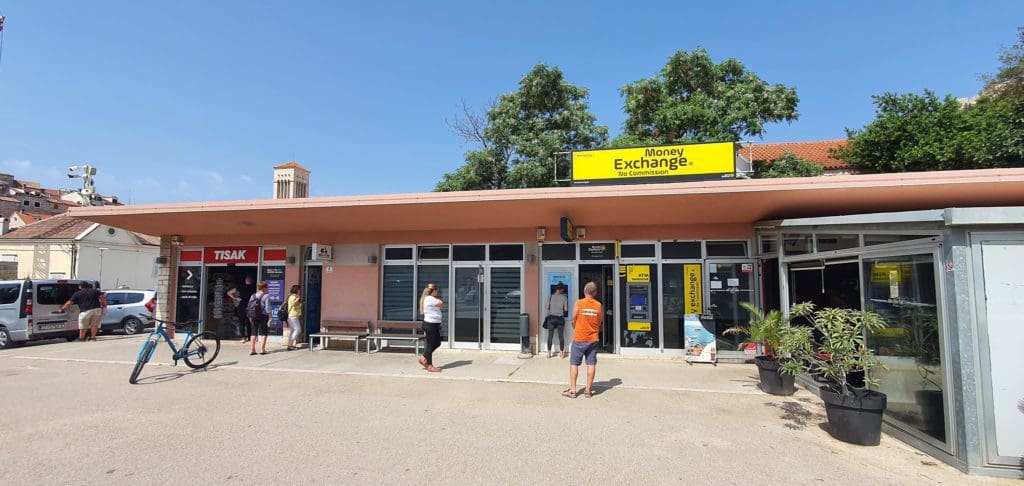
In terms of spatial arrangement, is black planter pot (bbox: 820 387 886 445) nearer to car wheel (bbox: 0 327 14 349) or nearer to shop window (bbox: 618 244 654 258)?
shop window (bbox: 618 244 654 258)

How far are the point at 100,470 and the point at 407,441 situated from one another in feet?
8.13

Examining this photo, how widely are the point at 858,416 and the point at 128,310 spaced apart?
60.4 ft

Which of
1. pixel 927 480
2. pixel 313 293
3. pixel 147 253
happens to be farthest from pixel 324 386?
pixel 147 253

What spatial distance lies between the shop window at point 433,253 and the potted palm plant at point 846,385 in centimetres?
759

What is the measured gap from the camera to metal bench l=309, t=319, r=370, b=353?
35.3ft

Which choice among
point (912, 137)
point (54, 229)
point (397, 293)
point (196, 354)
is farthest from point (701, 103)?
point (54, 229)

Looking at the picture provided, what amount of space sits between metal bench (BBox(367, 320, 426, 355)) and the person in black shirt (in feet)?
24.5

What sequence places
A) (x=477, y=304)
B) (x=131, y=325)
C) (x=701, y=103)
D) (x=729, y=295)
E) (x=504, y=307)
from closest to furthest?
(x=729, y=295)
(x=504, y=307)
(x=477, y=304)
(x=131, y=325)
(x=701, y=103)

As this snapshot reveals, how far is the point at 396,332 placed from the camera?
1138cm

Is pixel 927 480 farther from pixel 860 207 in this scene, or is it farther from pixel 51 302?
pixel 51 302

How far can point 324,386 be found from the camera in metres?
7.34

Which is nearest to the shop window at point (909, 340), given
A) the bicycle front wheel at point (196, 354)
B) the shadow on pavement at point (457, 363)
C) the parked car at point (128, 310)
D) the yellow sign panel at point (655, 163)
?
the yellow sign panel at point (655, 163)

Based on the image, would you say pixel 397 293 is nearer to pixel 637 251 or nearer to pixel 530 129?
pixel 637 251

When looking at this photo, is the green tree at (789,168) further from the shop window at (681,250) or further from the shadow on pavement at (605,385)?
the shadow on pavement at (605,385)
